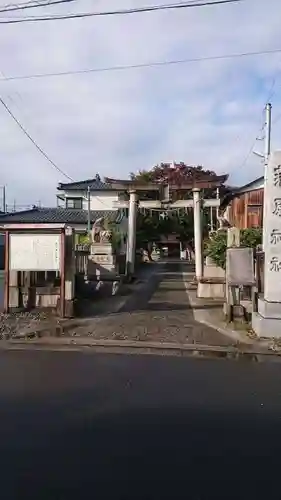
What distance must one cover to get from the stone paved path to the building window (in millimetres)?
33436

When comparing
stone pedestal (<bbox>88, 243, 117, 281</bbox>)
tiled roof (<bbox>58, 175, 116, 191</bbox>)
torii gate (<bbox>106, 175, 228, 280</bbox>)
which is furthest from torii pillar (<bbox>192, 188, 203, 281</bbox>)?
tiled roof (<bbox>58, 175, 116, 191</bbox>)

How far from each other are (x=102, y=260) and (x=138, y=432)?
1839cm

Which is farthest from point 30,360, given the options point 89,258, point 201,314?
point 89,258

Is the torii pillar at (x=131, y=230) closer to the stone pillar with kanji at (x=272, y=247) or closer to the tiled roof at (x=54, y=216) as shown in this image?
the tiled roof at (x=54, y=216)

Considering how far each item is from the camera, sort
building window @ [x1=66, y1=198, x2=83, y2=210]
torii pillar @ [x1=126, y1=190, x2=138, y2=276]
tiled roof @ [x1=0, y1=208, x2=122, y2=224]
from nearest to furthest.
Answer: torii pillar @ [x1=126, y1=190, x2=138, y2=276] < tiled roof @ [x1=0, y1=208, x2=122, y2=224] < building window @ [x1=66, y1=198, x2=83, y2=210]

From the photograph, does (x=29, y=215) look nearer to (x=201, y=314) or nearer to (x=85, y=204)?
(x=85, y=204)

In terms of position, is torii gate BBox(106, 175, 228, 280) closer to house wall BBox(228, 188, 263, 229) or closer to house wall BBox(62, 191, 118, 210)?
house wall BBox(228, 188, 263, 229)

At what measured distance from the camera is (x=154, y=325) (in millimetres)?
12266

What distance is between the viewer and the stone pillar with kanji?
10891 mm

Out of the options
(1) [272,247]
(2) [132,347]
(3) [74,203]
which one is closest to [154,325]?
(2) [132,347]

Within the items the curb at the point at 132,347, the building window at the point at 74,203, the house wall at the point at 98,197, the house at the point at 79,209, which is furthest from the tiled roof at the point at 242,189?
the building window at the point at 74,203

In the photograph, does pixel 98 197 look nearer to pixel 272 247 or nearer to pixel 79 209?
pixel 79 209

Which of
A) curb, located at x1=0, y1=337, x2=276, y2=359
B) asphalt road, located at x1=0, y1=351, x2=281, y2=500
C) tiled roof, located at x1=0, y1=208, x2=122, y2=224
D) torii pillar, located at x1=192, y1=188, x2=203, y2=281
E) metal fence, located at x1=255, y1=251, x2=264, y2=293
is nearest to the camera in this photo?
asphalt road, located at x1=0, y1=351, x2=281, y2=500

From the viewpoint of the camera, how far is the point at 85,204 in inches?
1944
